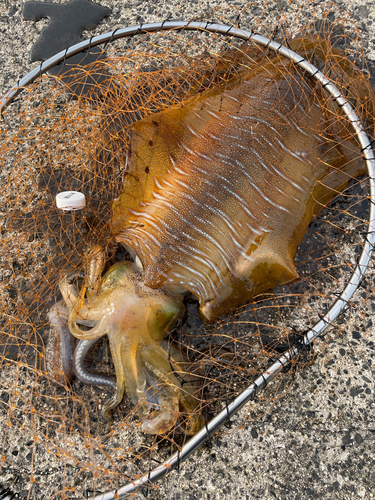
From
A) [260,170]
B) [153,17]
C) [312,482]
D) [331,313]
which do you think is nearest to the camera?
[260,170]

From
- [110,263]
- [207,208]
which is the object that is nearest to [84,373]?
[110,263]

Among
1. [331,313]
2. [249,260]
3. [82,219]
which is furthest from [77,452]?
[331,313]

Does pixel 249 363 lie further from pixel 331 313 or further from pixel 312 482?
pixel 312 482

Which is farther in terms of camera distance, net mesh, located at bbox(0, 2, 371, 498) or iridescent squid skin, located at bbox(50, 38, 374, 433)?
net mesh, located at bbox(0, 2, 371, 498)

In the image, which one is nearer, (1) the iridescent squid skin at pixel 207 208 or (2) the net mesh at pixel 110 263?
(1) the iridescent squid skin at pixel 207 208

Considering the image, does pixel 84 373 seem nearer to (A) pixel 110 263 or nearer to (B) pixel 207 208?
(A) pixel 110 263
